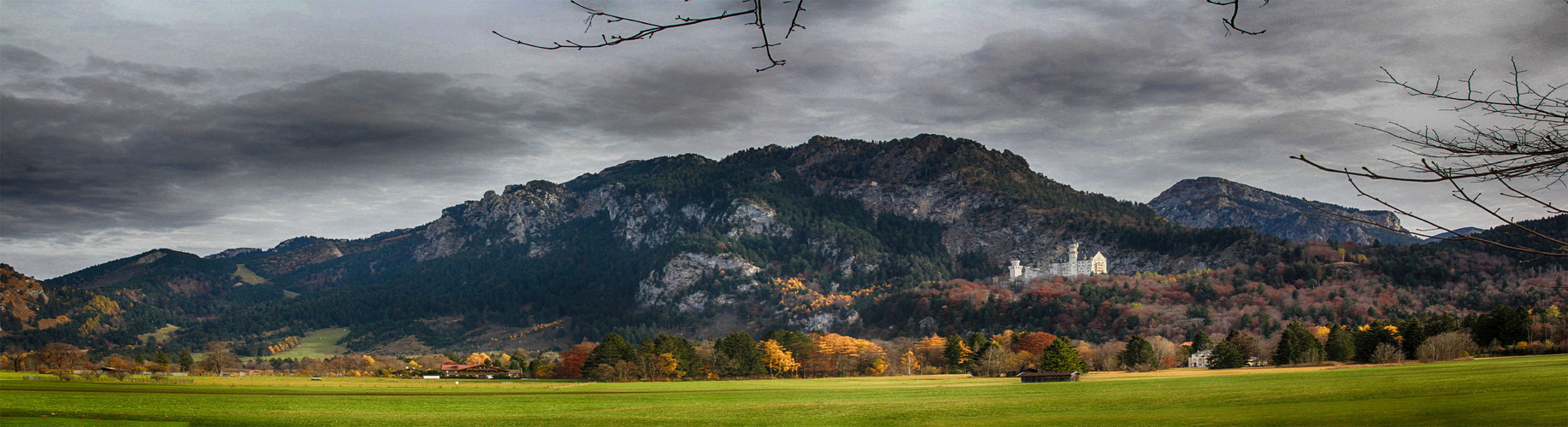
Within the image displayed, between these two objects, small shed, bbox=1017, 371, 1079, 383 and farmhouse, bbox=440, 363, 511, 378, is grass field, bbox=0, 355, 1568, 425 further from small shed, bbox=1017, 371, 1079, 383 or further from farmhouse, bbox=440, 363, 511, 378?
farmhouse, bbox=440, 363, 511, 378

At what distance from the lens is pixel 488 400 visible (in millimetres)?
64000

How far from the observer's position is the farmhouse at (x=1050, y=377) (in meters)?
87.4

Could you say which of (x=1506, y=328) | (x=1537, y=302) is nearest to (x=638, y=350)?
(x=1506, y=328)

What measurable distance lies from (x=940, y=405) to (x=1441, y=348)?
2302 inches

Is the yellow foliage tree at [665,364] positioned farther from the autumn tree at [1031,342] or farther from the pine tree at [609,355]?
the autumn tree at [1031,342]

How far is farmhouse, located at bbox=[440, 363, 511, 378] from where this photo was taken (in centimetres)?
13638

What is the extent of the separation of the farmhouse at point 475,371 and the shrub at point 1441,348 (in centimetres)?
11038

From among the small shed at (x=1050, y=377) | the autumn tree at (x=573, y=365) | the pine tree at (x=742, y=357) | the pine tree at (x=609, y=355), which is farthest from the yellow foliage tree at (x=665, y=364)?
the small shed at (x=1050, y=377)

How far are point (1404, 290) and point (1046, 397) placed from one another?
175205mm

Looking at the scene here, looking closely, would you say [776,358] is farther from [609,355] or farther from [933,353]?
[933,353]

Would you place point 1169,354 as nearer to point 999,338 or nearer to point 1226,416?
point 999,338

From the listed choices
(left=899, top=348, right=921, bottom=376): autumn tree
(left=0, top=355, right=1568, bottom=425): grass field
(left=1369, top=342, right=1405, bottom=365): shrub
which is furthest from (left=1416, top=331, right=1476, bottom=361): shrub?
(left=899, top=348, right=921, bottom=376): autumn tree

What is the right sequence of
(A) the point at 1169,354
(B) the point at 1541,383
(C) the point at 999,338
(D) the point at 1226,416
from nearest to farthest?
(D) the point at 1226,416 → (B) the point at 1541,383 → (A) the point at 1169,354 → (C) the point at 999,338

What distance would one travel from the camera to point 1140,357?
106562mm
